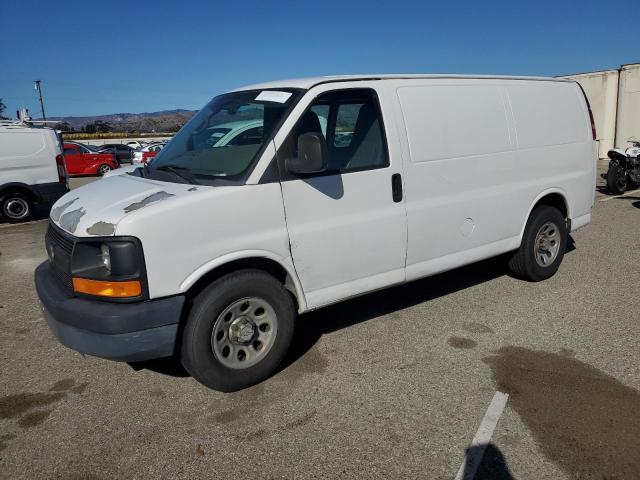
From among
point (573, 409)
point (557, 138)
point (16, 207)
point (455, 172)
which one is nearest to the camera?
point (573, 409)

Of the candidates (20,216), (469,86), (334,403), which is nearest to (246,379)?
(334,403)

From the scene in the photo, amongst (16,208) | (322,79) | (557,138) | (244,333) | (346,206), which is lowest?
(16,208)

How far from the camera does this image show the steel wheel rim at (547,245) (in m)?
5.30

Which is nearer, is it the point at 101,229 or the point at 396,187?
the point at 101,229

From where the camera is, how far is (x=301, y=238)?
3504 mm

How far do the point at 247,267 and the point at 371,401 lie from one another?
120cm

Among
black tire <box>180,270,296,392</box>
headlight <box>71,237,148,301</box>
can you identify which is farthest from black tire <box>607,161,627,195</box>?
headlight <box>71,237,148,301</box>

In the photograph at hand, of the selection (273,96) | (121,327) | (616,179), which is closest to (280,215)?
(273,96)

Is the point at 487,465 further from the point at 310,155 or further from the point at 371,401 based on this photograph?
the point at 310,155

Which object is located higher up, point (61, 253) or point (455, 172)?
point (455, 172)

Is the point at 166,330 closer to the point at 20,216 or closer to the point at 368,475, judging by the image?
the point at 368,475

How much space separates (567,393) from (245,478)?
6.94 feet

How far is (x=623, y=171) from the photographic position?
443 inches

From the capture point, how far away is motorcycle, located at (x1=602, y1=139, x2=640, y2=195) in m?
11.2
